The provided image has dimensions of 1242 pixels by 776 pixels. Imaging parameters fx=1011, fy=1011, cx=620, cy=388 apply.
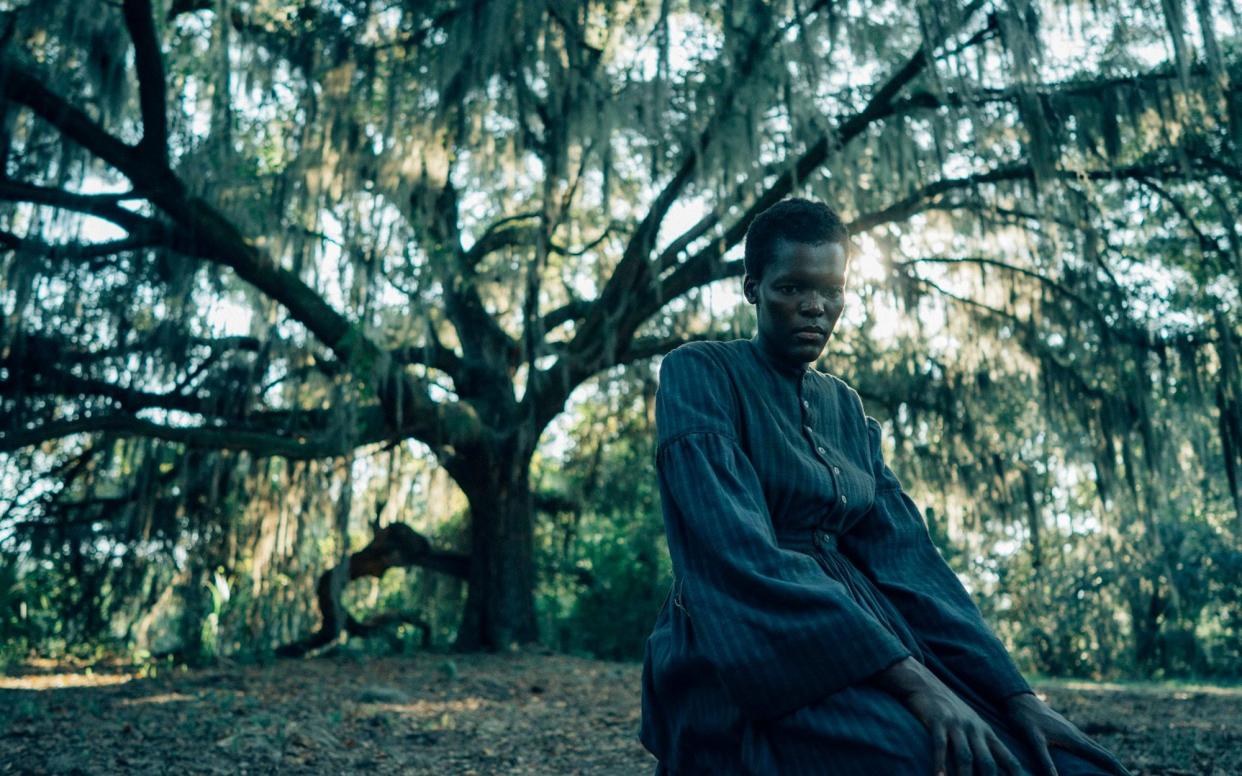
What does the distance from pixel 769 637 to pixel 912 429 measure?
26.6 feet

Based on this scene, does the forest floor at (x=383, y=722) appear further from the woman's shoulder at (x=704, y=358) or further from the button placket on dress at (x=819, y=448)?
the woman's shoulder at (x=704, y=358)

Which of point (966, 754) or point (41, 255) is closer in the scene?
point (966, 754)

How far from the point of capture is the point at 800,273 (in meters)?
1.65

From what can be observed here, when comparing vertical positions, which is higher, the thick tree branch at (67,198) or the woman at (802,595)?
the thick tree branch at (67,198)

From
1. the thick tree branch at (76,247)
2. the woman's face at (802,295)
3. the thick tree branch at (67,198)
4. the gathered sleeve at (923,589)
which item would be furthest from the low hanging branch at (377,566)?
the woman's face at (802,295)

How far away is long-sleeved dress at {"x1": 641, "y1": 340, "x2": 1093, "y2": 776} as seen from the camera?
1.35 meters

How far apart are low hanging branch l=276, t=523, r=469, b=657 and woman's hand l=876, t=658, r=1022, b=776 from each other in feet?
25.2

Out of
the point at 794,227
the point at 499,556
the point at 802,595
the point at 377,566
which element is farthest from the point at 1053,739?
the point at 377,566

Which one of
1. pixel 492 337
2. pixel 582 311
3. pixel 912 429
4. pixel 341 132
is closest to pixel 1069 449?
pixel 912 429

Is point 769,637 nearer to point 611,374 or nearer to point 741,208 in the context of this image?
point 741,208

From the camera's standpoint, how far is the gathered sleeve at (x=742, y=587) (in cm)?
136

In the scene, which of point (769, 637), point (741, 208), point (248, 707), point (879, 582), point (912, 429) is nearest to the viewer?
point (769, 637)

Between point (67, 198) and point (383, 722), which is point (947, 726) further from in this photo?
point (67, 198)

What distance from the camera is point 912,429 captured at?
912 centimetres
